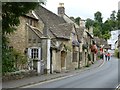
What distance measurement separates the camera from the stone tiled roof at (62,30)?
39588mm

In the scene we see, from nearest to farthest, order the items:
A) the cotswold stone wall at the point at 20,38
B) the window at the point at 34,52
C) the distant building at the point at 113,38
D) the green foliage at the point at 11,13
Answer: the green foliage at the point at 11,13 → the cotswold stone wall at the point at 20,38 → the window at the point at 34,52 → the distant building at the point at 113,38

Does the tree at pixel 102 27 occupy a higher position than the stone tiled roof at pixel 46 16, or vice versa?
the tree at pixel 102 27

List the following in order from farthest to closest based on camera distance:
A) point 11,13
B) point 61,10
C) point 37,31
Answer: point 61,10 → point 37,31 → point 11,13

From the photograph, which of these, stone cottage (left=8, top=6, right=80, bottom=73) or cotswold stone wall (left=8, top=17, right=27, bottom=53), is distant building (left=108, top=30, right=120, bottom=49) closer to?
stone cottage (left=8, top=6, right=80, bottom=73)

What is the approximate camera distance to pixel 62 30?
4331cm

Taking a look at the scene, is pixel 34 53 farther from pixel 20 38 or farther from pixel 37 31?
pixel 37 31

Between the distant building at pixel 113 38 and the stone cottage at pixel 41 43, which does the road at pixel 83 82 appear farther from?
the distant building at pixel 113 38

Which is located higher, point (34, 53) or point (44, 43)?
point (44, 43)

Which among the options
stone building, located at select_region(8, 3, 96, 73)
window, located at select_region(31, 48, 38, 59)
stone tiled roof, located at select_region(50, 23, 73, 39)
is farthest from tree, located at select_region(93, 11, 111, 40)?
window, located at select_region(31, 48, 38, 59)

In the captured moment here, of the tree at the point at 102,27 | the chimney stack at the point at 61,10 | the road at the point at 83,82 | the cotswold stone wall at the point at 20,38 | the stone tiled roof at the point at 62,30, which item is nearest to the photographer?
the road at the point at 83,82

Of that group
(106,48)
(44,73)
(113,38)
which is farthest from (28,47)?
(113,38)

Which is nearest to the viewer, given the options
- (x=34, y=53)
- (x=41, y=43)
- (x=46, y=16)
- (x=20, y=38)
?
(x=20, y=38)

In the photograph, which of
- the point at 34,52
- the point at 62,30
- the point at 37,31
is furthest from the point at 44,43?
the point at 62,30

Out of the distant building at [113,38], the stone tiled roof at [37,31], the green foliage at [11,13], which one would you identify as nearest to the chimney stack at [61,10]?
the stone tiled roof at [37,31]
